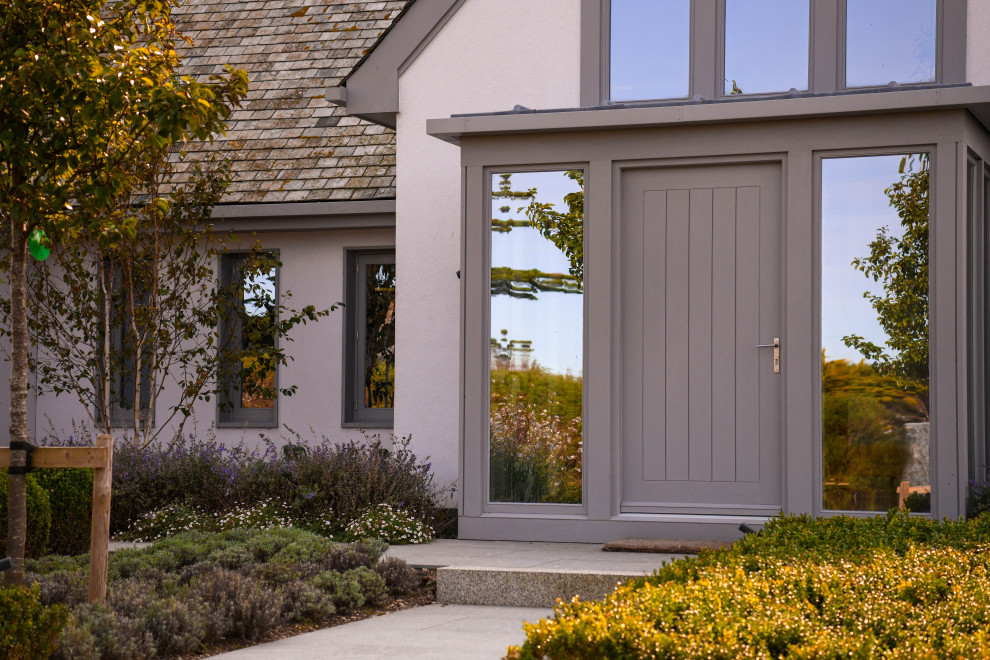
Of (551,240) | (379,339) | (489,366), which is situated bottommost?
(489,366)

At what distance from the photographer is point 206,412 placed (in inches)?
461

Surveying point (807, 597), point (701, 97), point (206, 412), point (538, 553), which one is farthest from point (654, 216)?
point (206, 412)

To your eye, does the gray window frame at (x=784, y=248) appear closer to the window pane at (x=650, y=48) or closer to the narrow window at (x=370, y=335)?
the window pane at (x=650, y=48)

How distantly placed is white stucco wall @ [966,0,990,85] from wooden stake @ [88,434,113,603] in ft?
21.7

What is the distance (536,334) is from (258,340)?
379 centimetres

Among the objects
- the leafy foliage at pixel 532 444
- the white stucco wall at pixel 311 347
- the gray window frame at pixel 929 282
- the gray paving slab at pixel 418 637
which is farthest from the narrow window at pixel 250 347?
the gray window frame at pixel 929 282

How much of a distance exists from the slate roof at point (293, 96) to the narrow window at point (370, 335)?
3.02ft

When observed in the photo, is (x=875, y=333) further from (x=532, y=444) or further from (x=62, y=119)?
(x=62, y=119)

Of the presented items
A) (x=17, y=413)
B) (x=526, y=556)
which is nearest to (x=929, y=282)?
(x=526, y=556)

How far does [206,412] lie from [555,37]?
5.41 m

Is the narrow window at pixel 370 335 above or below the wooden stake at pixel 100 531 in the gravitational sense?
above

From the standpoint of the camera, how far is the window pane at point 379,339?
1146cm

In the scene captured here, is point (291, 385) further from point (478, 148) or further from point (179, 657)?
point (179, 657)

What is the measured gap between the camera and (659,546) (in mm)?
7578
